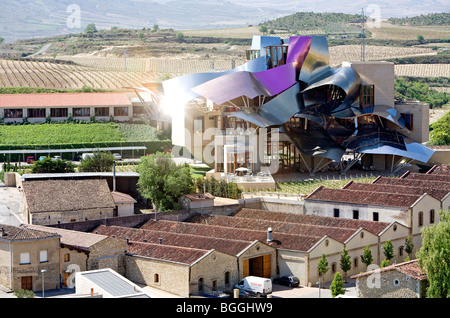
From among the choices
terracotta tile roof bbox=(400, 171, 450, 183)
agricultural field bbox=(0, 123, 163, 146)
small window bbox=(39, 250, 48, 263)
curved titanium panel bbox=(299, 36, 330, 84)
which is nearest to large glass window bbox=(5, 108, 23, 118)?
agricultural field bbox=(0, 123, 163, 146)

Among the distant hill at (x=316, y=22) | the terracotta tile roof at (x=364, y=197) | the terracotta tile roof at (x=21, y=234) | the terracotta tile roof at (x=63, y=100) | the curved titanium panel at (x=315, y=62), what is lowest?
the terracotta tile roof at (x=364, y=197)

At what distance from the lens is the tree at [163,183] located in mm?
50000

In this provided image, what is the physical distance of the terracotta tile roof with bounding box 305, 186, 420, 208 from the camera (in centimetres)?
4656

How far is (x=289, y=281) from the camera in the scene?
39906 mm

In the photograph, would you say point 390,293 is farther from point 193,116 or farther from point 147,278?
point 193,116

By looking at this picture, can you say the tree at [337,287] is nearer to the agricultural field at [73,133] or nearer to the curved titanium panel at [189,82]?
the curved titanium panel at [189,82]

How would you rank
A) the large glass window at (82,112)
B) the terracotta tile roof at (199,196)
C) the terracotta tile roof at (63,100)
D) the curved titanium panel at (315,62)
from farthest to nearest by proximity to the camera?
the large glass window at (82,112), the terracotta tile roof at (63,100), the curved titanium panel at (315,62), the terracotta tile roof at (199,196)

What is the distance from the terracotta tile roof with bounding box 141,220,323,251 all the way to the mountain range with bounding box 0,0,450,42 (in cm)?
5808

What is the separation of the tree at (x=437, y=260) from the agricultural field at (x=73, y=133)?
3595 cm

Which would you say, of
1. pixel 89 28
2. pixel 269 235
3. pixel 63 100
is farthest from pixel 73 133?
pixel 89 28

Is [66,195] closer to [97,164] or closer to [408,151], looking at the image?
[97,164]

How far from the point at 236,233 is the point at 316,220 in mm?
4879

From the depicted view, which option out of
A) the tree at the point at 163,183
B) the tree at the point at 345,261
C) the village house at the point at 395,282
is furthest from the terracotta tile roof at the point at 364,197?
the village house at the point at 395,282

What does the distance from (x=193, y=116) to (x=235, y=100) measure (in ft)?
10.2
